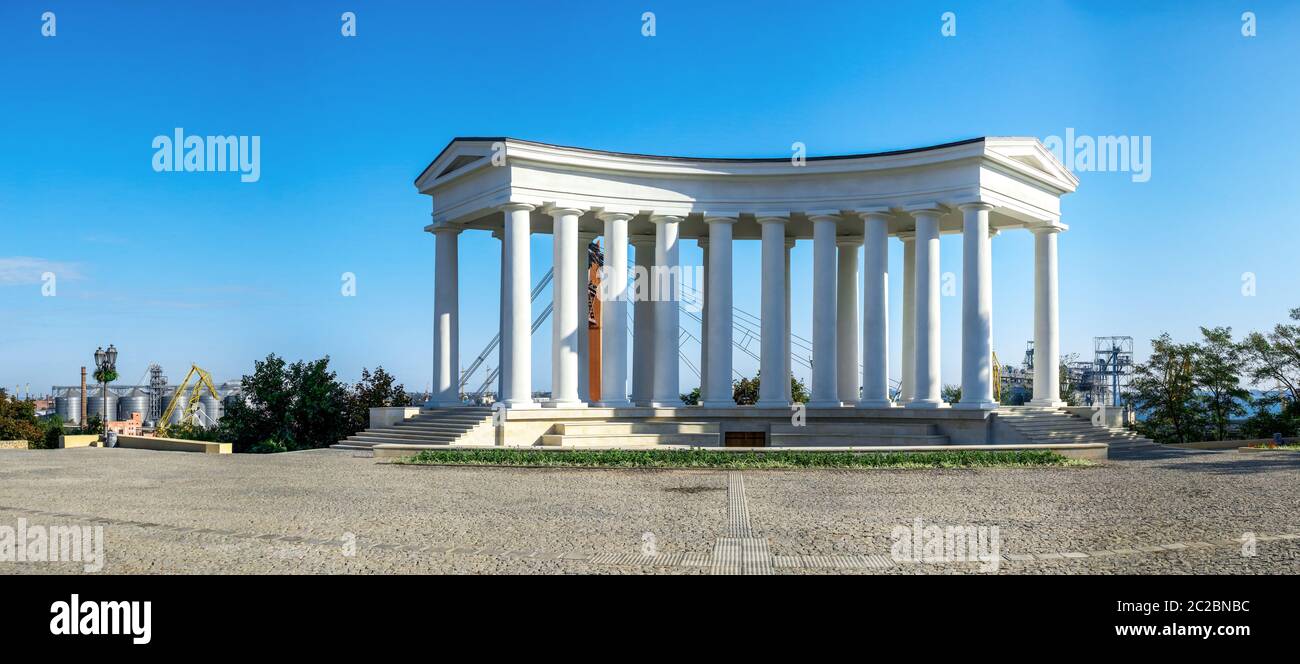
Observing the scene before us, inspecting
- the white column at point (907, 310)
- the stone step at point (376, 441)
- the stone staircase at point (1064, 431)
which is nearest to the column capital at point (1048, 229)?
the white column at point (907, 310)

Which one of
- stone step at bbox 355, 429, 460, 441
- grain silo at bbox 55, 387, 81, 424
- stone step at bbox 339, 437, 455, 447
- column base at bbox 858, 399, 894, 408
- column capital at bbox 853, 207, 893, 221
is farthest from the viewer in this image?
grain silo at bbox 55, 387, 81, 424

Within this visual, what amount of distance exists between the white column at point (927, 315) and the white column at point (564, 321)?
1657 centimetres

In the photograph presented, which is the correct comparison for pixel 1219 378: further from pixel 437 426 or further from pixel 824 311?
pixel 437 426

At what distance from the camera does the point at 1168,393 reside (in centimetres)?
5188

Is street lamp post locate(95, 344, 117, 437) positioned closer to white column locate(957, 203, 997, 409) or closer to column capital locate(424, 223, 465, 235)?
column capital locate(424, 223, 465, 235)

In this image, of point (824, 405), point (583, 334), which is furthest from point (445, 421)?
point (824, 405)

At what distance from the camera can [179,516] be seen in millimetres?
20594

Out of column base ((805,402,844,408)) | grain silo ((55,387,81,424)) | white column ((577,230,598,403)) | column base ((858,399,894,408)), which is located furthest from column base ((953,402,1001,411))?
grain silo ((55,387,81,424))

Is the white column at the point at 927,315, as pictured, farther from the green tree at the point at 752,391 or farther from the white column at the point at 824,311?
the green tree at the point at 752,391

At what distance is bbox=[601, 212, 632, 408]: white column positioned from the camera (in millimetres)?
47875

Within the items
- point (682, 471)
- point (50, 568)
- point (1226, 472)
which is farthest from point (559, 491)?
point (1226, 472)

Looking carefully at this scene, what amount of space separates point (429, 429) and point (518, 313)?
677cm

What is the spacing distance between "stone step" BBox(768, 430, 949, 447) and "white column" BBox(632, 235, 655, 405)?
9.52 metres

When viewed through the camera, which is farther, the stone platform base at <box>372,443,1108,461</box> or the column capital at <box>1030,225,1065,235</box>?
the column capital at <box>1030,225,1065,235</box>
